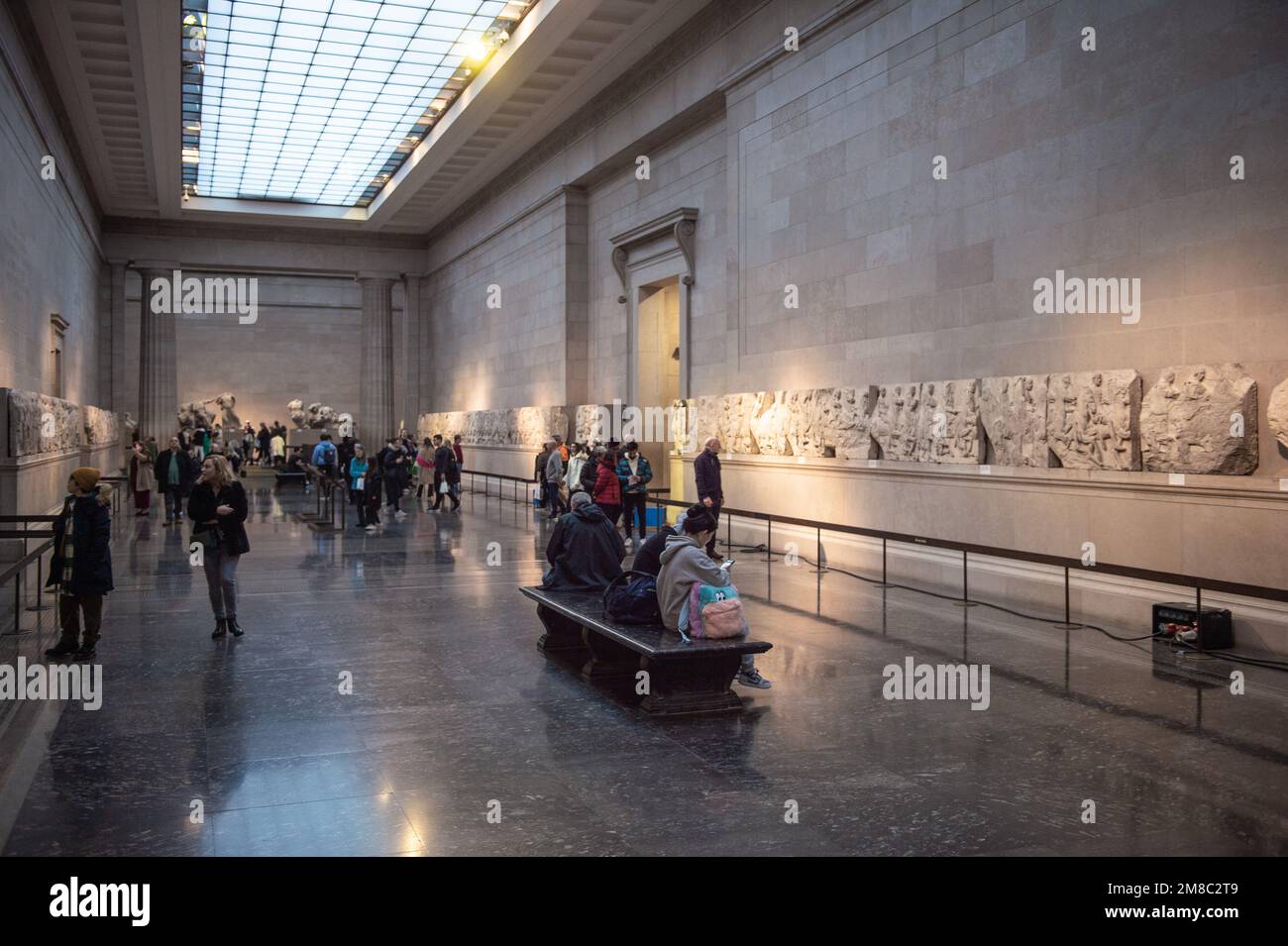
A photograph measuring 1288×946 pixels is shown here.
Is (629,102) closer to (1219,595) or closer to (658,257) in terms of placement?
(658,257)

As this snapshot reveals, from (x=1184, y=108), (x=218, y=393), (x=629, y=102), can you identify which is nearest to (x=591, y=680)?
(x=1184, y=108)

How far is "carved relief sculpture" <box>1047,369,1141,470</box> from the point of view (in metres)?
9.58

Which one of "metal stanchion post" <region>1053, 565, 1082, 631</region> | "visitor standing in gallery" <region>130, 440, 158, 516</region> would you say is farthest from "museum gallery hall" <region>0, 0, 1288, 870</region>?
"metal stanchion post" <region>1053, 565, 1082, 631</region>

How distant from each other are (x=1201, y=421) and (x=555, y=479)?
1383 cm

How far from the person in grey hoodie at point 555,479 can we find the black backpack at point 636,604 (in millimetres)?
13339

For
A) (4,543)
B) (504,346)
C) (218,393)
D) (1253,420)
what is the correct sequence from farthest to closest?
(218,393)
(504,346)
(4,543)
(1253,420)

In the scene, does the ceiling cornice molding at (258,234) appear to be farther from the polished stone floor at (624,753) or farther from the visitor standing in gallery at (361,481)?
the polished stone floor at (624,753)

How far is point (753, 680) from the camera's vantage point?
736 cm

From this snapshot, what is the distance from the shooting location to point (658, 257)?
21.0 metres

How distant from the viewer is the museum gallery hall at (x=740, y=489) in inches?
213

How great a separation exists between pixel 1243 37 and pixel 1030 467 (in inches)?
165

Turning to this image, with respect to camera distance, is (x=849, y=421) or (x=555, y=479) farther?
(x=555, y=479)

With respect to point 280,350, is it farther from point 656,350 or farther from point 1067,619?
point 1067,619

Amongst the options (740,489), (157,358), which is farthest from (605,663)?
(157,358)
